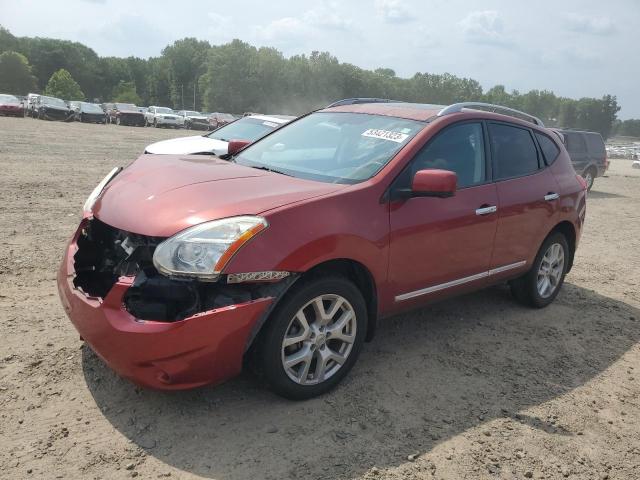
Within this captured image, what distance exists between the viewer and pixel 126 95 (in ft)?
307

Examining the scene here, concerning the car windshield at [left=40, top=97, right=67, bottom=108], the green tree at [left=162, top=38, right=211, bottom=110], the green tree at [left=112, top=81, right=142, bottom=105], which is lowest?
the car windshield at [left=40, top=97, right=67, bottom=108]

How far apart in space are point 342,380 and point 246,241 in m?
1.23

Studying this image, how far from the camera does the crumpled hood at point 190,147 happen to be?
860 cm

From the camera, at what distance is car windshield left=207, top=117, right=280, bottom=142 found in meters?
9.67

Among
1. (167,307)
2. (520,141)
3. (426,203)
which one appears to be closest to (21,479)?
(167,307)

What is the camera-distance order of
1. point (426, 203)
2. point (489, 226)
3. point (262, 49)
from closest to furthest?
point (426, 203) → point (489, 226) → point (262, 49)

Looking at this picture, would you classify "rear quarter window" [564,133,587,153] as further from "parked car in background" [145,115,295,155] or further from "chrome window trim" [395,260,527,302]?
"chrome window trim" [395,260,527,302]

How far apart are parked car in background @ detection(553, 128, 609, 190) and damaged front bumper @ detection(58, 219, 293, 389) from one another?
14726 mm

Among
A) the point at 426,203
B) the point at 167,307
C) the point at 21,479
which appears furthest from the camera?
the point at 426,203

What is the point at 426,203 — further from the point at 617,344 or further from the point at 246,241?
the point at 617,344

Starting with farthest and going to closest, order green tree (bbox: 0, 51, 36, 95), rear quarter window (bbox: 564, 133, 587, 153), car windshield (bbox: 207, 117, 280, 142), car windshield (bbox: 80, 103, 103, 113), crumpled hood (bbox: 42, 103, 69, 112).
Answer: green tree (bbox: 0, 51, 36, 95)
car windshield (bbox: 80, 103, 103, 113)
crumpled hood (bbox: 42, 103, 69, 112)
rear quarter window (bbox: 564, 133, 587, 153)
car windshield (bbox: 207, 117, 280, 142)

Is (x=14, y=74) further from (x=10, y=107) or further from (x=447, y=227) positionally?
(x=447, y=227)

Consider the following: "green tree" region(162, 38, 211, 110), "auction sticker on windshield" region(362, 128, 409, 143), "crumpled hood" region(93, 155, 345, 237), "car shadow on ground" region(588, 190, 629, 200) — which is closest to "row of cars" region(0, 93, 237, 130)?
"car shadow on ground" region(588, 190, 629, 200)

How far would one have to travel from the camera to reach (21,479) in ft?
8.30
